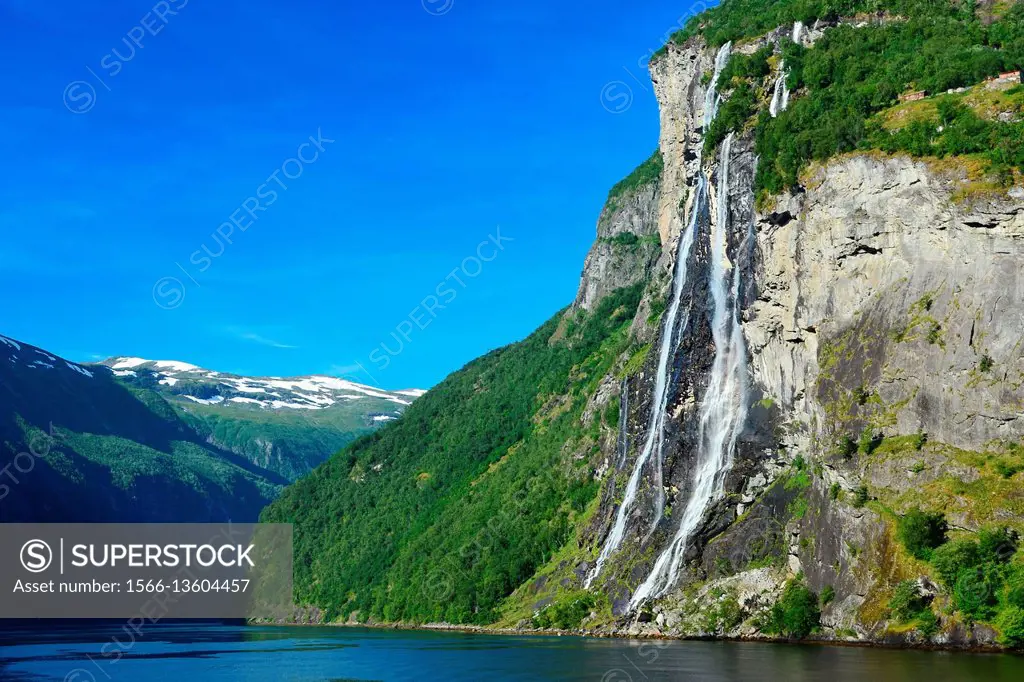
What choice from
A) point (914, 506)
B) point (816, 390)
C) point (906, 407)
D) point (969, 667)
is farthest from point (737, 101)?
point (969, 667)

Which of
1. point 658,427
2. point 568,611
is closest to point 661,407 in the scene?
point 658,427

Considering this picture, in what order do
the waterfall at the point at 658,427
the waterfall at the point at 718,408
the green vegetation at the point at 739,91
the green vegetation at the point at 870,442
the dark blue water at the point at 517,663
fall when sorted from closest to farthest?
1. the dark blue water at the point at 517,663
2. the green vegetation at the point at 870,442
3. the waterfall at the point at 718,408
4. the waterfall at the point at 658,427
5. the green vegetation at the point at 739,91

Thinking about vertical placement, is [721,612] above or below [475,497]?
below

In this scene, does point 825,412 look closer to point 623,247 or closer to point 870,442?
point 870,442

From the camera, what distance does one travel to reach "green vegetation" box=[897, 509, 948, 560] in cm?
6425

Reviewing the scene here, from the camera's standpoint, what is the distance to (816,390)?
3123 inches

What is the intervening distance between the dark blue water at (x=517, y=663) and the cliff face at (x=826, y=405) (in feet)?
22.0

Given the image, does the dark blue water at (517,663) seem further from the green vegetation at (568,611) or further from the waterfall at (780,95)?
the waterfall at (780,95)

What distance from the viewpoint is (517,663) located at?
209 feet

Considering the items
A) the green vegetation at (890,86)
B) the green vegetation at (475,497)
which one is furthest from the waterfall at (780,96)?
the green vegetation at (475,497)

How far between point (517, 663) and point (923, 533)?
1068 inches

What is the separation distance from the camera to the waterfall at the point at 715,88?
10800 centimetres

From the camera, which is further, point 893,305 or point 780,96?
point 780,96

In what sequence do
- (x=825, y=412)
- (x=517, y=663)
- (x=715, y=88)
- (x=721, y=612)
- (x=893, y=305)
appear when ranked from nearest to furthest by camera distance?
(x=517, y=663) → (x=893, y=305) → (x=721, y=612) → (x=825, y=412) → (x=715, y=88)
